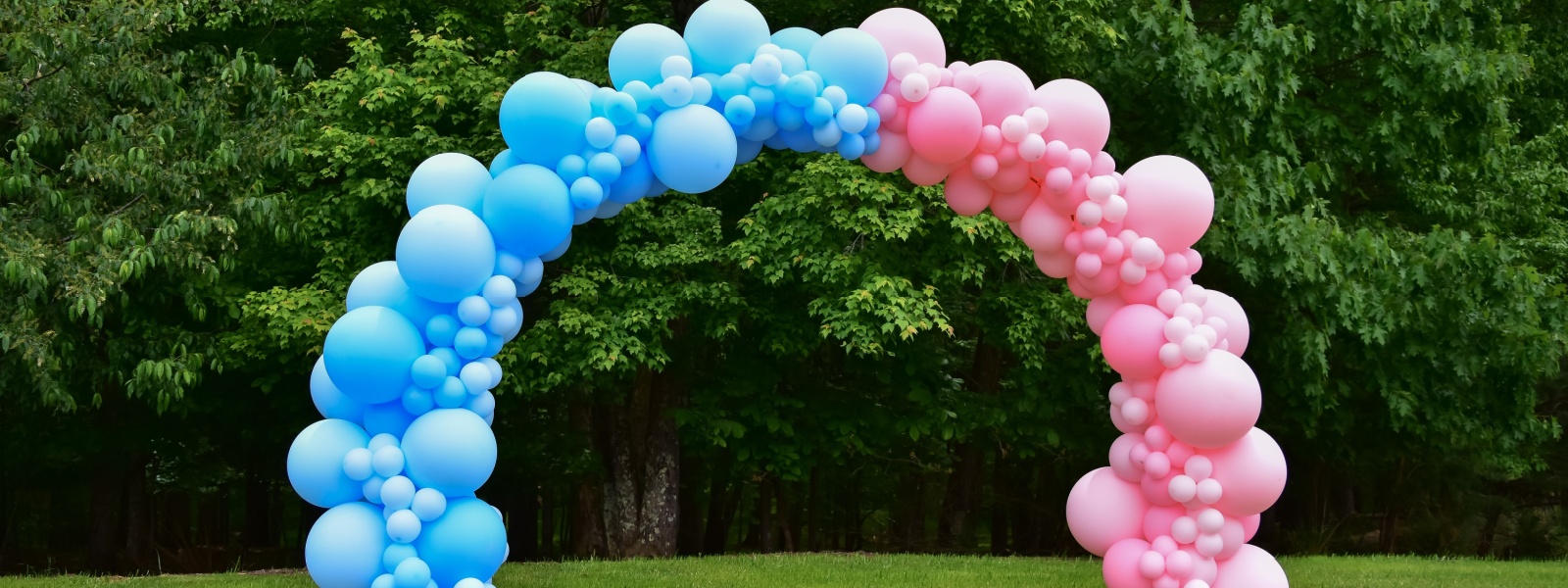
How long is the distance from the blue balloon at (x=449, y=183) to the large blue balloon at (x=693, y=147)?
0.79 meters

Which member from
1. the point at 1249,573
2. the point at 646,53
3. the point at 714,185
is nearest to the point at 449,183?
the point at 646,53

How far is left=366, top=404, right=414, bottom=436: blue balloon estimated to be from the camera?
5051 mm

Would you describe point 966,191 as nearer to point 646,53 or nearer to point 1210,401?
point 1210,401

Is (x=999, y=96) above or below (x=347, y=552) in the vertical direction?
above

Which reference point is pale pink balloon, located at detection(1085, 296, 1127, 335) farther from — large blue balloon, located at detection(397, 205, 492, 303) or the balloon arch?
large blue balloon, located at detection(397, 205, 492, 303)

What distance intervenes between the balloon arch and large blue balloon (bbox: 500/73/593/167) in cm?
1

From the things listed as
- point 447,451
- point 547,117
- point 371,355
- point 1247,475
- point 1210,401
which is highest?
point 547,117

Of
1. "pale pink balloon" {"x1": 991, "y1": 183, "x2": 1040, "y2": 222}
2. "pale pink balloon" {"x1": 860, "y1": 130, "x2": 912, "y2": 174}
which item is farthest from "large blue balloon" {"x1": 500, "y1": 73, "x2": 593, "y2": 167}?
"pale pink balloon" {"x1": 991, "y1": 183, "x2": 1040, "y2": 222}

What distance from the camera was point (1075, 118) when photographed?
213 inches

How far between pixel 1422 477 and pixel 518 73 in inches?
504

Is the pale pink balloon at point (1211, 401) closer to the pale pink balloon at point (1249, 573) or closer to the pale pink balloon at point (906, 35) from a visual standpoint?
the pale pink balloon at point (1249, 573)

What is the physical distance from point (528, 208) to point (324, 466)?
1.28 meters

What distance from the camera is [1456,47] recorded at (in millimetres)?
10773

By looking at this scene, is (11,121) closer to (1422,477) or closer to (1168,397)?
(1168,397)
